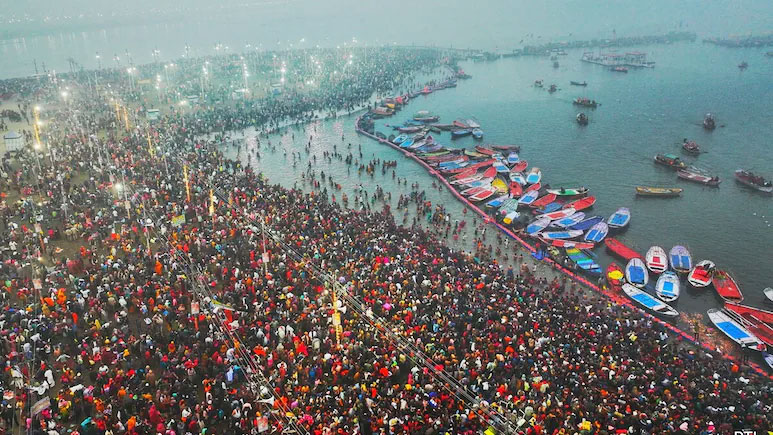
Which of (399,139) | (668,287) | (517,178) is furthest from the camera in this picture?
(399,139)

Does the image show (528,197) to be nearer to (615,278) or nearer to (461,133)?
(615,278)

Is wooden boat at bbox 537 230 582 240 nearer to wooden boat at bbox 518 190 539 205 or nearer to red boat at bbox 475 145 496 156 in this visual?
wooden boat at bbox 518 190 539 205

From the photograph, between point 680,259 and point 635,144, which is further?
point 635,144

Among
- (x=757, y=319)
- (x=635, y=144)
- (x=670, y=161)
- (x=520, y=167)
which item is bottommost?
(x=757, y=319)

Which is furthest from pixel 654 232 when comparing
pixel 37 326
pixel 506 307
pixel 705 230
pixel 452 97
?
pixel 452 97

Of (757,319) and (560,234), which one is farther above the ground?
(560,234)

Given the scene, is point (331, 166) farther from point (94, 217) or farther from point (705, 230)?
point (705, 230)

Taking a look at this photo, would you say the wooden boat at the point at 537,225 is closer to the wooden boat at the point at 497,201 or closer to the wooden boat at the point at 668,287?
the wooden boat at the point at 497,201

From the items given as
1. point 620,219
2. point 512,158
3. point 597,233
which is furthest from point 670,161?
point 597,233
